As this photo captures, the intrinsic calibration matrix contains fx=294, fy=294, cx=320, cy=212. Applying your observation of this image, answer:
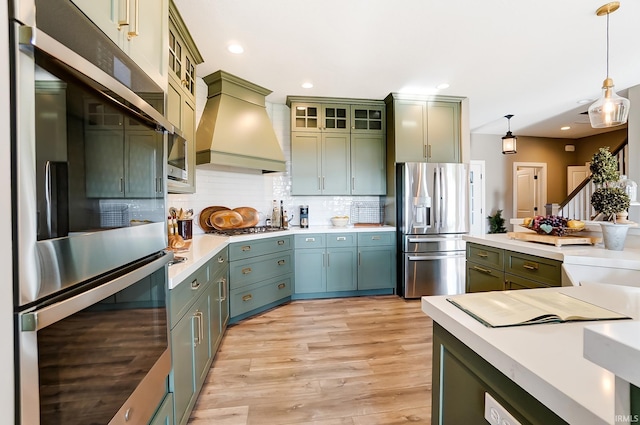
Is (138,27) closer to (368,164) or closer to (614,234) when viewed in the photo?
(614,234)

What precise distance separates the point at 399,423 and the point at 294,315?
1706mm

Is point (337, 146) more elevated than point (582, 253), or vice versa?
point (337, 146)

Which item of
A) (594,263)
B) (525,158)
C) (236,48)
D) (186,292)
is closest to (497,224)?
(525,158)

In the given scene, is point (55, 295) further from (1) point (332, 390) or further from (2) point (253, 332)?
(2) point (253, 332)

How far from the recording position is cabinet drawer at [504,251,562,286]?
191cm

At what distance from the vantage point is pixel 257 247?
10.0 ft

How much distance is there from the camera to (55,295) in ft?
2.02

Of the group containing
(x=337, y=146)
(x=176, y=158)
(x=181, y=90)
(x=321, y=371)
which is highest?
(x=181, y=90)

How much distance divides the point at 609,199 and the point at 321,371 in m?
2.33

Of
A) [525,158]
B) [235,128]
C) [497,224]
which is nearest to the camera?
[235,128]

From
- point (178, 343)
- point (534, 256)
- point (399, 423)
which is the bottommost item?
point (399, 423)

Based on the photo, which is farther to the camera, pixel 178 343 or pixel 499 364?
pixel 178 343

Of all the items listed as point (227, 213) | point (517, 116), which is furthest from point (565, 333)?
point (517, 116)

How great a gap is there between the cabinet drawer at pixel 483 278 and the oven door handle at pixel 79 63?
2.56 meters
